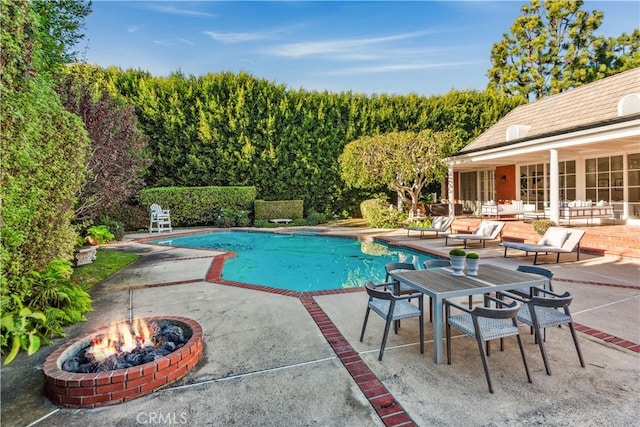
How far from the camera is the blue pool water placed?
24.5ft

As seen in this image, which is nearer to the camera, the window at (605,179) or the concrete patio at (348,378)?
the concrete patio at (348,378)

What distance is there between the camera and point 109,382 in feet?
8.71

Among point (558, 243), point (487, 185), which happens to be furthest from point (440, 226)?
point (487, 185)

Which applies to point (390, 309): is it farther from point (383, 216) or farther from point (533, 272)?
point (383, 216)

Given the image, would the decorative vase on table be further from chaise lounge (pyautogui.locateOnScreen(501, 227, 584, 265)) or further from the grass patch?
the grass patch

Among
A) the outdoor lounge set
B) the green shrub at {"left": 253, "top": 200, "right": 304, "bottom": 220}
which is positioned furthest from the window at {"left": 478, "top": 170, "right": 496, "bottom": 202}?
the outdoor lounge set

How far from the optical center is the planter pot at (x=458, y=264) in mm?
3805

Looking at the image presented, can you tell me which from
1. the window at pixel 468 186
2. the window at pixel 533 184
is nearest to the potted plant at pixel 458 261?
the window at pixel 533 184

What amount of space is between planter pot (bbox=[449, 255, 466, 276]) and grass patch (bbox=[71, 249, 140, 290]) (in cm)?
605

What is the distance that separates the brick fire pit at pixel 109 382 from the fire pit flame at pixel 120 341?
11.3 inches

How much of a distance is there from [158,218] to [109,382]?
43.5 ft

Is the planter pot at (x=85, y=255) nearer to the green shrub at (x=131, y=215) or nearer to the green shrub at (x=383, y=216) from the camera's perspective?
the green shrub at (x=131, y=215)

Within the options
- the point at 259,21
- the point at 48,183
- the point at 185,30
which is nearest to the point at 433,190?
the point at 259,21

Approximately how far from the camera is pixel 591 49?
23516 mm
